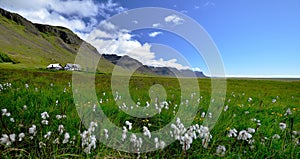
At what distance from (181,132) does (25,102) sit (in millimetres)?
3999

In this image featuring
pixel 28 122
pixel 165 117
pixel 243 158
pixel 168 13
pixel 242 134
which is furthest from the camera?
pixel 168 13

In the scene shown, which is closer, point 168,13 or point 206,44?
point 206,44

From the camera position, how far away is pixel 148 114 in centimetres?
579

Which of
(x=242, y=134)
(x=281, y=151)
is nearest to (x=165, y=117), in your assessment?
(x=242, y=134)

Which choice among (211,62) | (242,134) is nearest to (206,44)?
(211,62)

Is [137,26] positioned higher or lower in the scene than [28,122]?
higher

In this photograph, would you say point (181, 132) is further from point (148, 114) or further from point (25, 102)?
point (25, 102)

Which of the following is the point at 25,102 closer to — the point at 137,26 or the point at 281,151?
the point at 137,26

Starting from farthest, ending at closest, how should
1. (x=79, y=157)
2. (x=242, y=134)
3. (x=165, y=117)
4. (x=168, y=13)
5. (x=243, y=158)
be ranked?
(x=168, y=13) < (x=165, y=117) < (x=242, y=134) < (x=243, y=158) < (x=79, y=157)

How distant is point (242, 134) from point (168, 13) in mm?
3695

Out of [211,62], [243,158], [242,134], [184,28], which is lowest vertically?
[243,158]

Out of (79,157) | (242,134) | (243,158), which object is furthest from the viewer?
(242,134)

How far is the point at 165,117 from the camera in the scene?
18.5ft

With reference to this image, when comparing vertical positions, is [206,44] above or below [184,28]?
below
